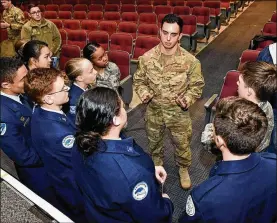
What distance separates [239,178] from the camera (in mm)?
1062

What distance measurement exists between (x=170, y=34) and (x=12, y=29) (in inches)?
150

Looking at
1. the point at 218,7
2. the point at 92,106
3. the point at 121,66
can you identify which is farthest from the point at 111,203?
the point at 218,7

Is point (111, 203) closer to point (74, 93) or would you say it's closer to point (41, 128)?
point (41, 128)

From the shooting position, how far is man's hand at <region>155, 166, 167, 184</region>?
127cm

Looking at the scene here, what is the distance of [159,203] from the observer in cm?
126

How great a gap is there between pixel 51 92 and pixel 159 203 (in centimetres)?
92

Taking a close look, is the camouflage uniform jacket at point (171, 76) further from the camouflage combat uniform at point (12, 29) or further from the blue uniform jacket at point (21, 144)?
the camouflage combat uniform at point (12, 29)

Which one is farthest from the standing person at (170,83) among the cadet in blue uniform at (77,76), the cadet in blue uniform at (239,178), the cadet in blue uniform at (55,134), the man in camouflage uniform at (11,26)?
the man in camouflage uniform at (11,26)

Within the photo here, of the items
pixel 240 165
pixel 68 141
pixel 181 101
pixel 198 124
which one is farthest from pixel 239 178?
pixel 198 124

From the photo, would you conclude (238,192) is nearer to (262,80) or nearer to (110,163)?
(110,163)

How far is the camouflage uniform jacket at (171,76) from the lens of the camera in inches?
84.9

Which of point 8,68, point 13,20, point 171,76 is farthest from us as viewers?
point 13,20

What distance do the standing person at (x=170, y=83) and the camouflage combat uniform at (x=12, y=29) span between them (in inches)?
135

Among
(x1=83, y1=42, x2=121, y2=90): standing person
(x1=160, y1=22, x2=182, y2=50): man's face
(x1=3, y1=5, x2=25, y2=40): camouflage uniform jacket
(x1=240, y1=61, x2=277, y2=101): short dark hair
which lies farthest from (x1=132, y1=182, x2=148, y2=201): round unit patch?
(x1=3, y1=5, x2=25, y2=40): camouflage uniform jacket
